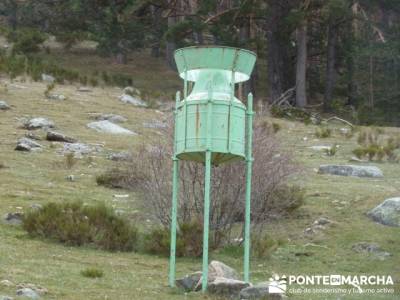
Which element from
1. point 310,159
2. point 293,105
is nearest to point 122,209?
point 310,159

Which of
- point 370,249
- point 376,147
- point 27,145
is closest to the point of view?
point 370,249

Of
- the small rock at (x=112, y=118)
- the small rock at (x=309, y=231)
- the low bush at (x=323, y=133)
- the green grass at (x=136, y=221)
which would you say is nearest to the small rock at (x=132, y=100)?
the green grass at (x=136, y=221)

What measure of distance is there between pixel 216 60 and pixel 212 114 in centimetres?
63

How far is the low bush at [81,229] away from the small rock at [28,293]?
160 inches

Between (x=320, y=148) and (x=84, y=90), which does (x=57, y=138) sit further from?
(x=84, y=90)

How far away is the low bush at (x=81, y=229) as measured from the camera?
1268cm

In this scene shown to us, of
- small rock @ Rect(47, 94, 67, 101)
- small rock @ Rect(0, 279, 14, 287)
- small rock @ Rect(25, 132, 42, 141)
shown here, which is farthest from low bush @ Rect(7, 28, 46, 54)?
small rock @ Rect(0, 279, 14, 287)

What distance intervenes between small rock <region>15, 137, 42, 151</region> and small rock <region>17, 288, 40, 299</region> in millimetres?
11434

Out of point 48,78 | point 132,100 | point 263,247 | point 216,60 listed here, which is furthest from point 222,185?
point 48,78

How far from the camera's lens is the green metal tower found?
910 centimetres

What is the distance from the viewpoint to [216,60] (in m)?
9.40

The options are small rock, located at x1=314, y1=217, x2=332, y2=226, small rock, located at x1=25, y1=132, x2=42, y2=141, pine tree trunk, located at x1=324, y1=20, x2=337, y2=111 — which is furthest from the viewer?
pine tree trunk, located at x1=324, y1=20, x2=337, y2=111

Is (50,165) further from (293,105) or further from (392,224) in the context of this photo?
(293,105)

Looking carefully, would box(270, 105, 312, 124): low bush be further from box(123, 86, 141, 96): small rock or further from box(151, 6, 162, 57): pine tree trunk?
box(151, 6, 162, 57): pine tree trunk
